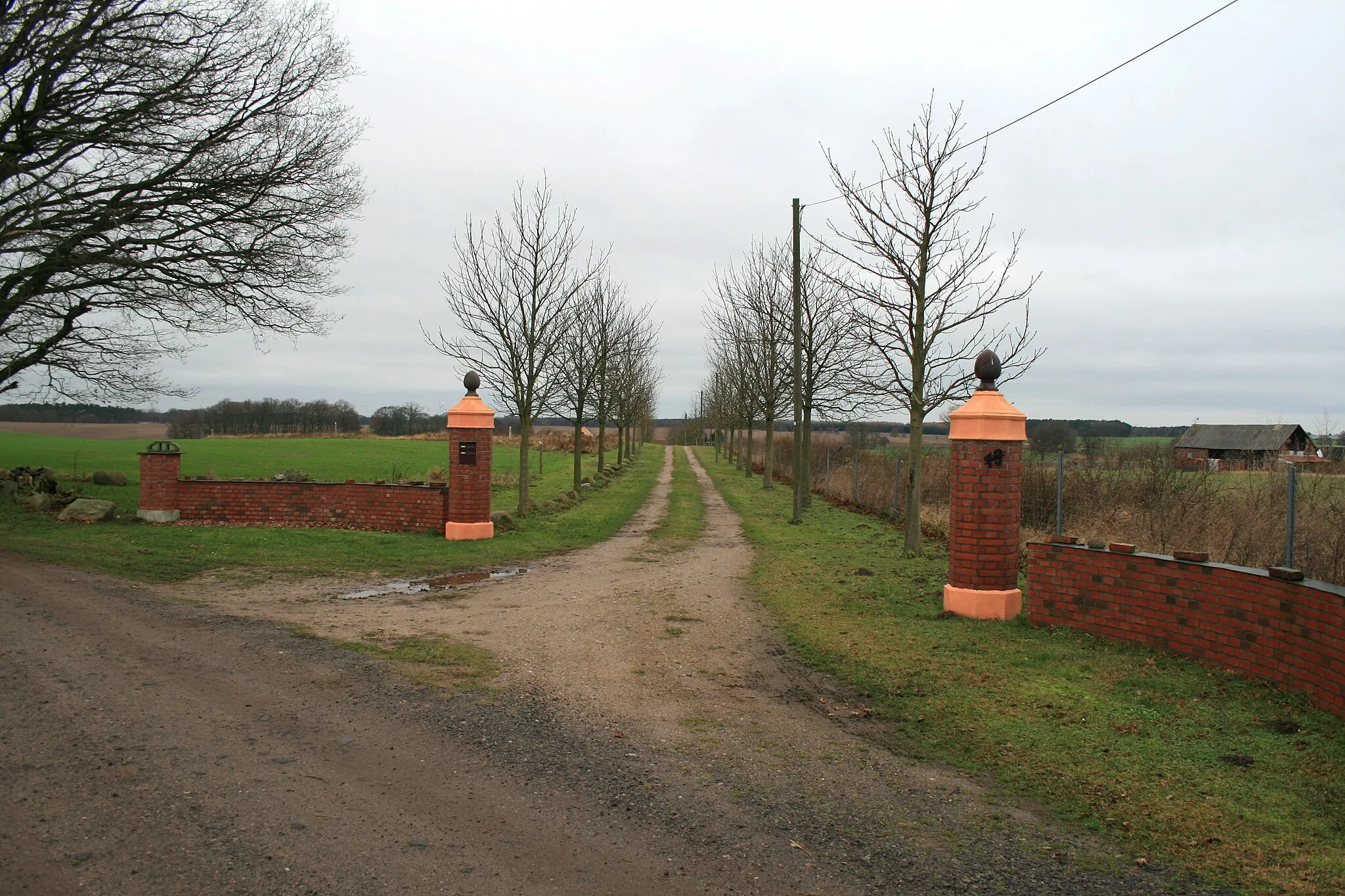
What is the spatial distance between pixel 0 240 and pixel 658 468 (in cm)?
3320

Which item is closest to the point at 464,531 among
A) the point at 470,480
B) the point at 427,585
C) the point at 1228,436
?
the point at 470,480

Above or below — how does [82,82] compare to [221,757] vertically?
above

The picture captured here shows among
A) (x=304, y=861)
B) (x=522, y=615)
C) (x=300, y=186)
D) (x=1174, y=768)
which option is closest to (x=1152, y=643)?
(x=1174, y=768)

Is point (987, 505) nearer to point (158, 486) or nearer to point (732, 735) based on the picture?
point (732, 735)

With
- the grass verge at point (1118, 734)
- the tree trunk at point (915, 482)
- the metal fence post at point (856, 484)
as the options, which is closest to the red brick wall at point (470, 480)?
the tree trunk at point (915, 482)

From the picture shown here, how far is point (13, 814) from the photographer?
3.66 m

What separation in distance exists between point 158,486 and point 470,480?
219 inches

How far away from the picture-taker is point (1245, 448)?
1644 cm

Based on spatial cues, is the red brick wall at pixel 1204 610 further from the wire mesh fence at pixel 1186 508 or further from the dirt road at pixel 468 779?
the dirt road at pixel 468 779

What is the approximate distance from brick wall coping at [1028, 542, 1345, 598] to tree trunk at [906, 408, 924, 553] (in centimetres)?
498

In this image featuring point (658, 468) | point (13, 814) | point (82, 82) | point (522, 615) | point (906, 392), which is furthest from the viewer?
point (658, 468)

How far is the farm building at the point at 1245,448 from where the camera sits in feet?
36.3

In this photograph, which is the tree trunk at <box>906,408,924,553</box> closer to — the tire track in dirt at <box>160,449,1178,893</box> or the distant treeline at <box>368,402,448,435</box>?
the tire track in dirt at <box>160,449,1178,893</box>

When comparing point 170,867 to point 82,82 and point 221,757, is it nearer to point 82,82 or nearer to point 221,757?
point 221,757
